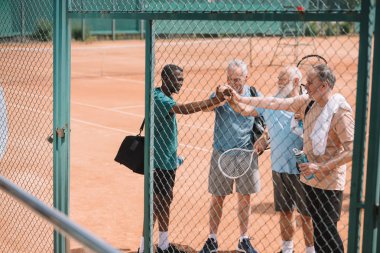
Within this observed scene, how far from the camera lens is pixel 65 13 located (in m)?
5.22

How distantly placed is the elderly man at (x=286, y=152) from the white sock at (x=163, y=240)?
1.08 metres

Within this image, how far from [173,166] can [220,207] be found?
0.63 meters

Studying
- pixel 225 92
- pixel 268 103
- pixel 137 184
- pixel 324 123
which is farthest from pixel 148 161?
pixel 137 184

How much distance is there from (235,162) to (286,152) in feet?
1.56

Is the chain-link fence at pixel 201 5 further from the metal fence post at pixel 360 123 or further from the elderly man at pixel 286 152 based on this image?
the elderly man at pixel 286 152

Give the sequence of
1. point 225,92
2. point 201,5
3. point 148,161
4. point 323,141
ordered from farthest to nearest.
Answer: point 323,141 < point 225,92 < point 148,161 < point 201,5

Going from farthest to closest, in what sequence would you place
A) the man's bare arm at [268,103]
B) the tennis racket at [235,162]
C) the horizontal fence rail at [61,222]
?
the tennis racket at [235,162]
the man's bare arm at [268,103]
the horizontal fence rail at [61,222]

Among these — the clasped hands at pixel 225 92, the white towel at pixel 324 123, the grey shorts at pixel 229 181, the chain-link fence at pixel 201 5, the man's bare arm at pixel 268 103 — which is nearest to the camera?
the chain-link fence at pixel 201 5

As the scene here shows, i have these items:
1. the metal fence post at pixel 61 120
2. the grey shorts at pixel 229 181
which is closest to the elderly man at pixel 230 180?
the grey shorts at pixel 229 181

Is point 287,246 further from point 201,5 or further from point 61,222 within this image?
point 61,222

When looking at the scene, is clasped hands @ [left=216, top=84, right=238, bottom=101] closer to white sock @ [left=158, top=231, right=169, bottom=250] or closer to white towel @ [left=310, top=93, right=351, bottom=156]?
white towel @ [left=310, top=93, right=351, bottom=156]

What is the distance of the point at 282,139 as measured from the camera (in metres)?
6.06

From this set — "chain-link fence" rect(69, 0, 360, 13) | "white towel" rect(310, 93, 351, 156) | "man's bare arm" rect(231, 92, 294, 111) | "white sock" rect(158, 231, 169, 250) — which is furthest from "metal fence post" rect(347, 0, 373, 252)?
"white sock" rect(158, 231, 169, 250)

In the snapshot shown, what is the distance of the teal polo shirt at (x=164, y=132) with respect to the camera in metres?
5.95
